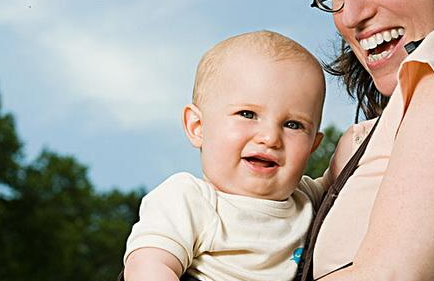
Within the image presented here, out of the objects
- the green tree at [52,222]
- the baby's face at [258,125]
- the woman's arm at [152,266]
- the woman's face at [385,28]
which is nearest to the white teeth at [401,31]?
the woman's face at [385,28]

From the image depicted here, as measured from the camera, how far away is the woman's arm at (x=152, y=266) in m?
2.07

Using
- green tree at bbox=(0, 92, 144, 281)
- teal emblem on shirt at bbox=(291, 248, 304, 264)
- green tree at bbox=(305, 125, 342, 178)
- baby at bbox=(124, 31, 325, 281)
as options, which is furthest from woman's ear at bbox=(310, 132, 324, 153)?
green tree at bbox=(0, 92, 144, 281)

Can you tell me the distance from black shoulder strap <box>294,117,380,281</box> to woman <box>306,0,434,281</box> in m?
0.03

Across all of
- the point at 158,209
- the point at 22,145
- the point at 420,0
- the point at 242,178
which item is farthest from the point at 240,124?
the point at 22,145

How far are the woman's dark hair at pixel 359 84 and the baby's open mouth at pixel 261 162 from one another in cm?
57

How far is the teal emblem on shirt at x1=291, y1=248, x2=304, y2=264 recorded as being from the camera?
7.35ft

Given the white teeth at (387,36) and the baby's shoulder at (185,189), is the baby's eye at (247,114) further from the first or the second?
the white teeth at (387,36)

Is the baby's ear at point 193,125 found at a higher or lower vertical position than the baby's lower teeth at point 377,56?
higher

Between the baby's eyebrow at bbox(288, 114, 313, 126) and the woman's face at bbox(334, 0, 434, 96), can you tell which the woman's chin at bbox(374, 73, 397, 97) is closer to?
the woman's face at bbox(334, 0, 434, 96)

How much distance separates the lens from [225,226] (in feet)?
7.16

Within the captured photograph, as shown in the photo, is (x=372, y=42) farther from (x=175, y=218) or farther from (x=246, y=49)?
(x=175, y=218)

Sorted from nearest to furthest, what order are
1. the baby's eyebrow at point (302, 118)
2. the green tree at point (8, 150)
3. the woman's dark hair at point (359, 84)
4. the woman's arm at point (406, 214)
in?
the woman's arm at point (406, 214), the baby's eyebrow at point (302, 118), the woman's dark hair at point (359, 84), the green tree at point (8, 150)

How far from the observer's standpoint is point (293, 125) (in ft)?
7.56

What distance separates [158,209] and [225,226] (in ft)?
0.48
